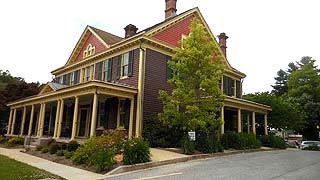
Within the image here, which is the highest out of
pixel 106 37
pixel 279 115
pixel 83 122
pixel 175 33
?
pixel 106 37

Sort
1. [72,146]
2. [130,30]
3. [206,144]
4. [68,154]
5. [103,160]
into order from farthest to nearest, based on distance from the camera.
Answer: [130,30] < [206,144] < [72,146] < [68,154] < [103,160]

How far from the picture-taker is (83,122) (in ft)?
75.5

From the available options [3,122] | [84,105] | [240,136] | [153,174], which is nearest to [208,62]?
[240,136]

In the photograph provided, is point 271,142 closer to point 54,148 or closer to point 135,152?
point 135,152

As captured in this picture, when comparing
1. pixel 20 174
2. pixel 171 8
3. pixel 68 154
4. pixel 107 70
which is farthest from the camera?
pixel 171 8

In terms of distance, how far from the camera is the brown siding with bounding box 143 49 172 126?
1881cm

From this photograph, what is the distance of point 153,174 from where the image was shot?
34.0 feet

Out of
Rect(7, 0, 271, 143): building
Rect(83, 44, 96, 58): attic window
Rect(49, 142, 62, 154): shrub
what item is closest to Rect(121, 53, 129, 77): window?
Rect(7, 0, 271, 143): building

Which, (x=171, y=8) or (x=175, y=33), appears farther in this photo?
(x=171, y=8)

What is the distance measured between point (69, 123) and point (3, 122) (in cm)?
1573

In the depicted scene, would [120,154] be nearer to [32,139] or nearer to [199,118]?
[199,118]

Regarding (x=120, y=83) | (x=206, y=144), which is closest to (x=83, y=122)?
(x=120, y=83)

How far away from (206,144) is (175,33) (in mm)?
9441

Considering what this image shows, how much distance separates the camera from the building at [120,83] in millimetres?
18188
